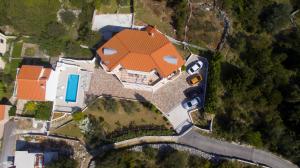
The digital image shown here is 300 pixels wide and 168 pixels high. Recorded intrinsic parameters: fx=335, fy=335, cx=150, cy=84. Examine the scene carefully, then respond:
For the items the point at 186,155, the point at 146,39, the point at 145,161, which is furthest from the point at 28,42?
the point at 186,155

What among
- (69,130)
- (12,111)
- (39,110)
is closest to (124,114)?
(69,130)

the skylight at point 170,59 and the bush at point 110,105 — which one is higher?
the skylight at point 170,59

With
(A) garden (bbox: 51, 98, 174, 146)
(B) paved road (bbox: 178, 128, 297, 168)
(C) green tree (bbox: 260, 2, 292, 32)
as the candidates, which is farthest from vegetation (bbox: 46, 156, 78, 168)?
(C) green tree (bbox: 260, 2, 292, 32)

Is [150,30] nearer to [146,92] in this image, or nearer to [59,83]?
[146,92]

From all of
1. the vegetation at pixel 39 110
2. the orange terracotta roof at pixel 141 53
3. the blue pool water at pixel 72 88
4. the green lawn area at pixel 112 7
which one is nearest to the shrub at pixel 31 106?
the vegetation at pixel 39 110

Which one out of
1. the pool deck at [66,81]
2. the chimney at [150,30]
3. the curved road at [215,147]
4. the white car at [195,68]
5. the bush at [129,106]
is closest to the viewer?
the curved road at [215,147]

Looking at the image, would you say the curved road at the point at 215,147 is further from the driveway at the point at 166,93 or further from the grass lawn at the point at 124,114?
the grass lawn at the point at 124,114

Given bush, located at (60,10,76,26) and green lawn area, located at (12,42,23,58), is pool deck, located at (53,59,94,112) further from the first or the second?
green lawn area, located at (12,42,23,58)

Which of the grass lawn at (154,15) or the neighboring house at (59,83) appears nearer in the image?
the neighboring house at (59,83)

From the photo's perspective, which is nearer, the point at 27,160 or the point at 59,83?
the point at 27,160
